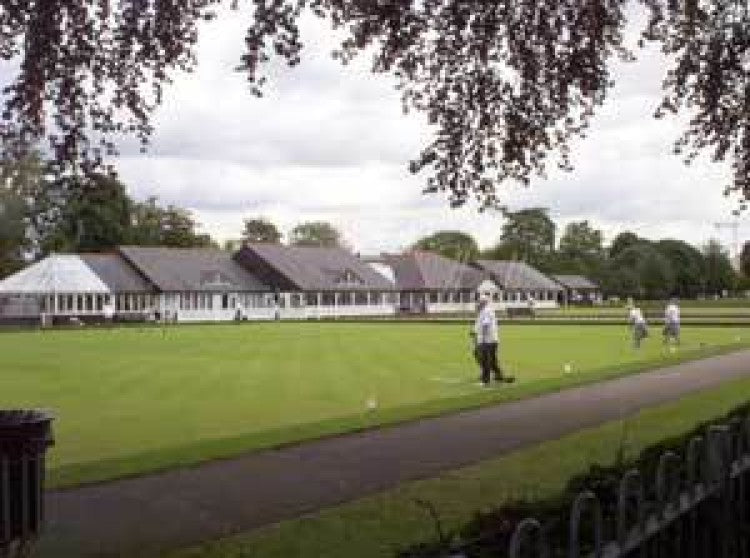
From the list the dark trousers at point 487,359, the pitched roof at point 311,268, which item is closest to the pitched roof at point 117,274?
the pitched roof at point 311,268

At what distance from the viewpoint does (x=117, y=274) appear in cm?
9350

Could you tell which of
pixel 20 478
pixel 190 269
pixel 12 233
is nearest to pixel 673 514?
pixel 20 478

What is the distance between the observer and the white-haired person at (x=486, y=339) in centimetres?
2531

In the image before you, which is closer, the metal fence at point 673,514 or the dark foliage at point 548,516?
the dark foliage at point 548,516

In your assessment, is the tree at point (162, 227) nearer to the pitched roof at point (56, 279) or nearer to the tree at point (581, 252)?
the pitched roof at point (56, 279)

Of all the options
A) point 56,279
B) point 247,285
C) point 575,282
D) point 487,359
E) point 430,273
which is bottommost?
point 487,359

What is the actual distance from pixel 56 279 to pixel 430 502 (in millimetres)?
80300

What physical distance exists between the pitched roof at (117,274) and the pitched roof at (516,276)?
46804 mm

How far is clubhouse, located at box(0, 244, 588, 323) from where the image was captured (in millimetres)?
88438

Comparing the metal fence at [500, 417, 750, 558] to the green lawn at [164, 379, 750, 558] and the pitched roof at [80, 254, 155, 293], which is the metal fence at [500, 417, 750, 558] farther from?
the pitched roof at [80, 254, 155, 293]

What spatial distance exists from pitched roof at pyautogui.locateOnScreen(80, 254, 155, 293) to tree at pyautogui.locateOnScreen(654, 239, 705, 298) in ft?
240

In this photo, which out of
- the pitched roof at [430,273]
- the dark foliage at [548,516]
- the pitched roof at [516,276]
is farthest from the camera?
the pitched roof at [516,276]

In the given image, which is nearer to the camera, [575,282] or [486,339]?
[486,339]

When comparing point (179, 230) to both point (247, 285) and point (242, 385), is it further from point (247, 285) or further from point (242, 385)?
point (242, 385)
